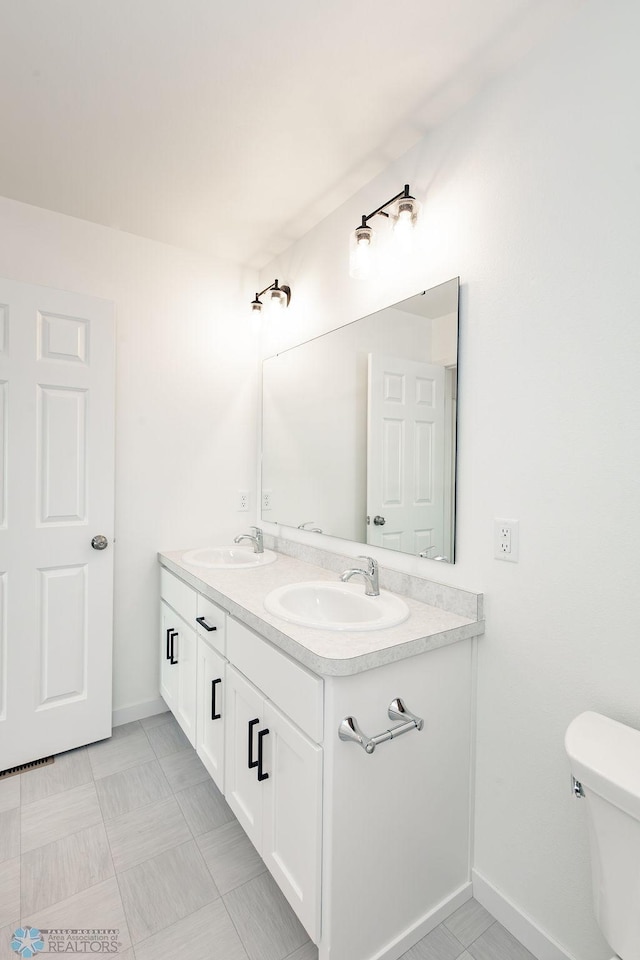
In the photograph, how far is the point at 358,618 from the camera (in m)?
1.50

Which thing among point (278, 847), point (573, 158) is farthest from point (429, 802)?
point (573, 158)

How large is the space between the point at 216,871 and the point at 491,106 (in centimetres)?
242

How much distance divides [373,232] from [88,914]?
2356mm

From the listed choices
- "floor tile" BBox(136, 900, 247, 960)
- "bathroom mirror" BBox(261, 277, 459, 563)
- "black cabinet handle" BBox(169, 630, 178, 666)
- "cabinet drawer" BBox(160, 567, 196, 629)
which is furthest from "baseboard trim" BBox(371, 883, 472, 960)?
"black cabinet handle" BBox(169, 630, 178, 666)

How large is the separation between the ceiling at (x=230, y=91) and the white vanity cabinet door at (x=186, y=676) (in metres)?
1.78

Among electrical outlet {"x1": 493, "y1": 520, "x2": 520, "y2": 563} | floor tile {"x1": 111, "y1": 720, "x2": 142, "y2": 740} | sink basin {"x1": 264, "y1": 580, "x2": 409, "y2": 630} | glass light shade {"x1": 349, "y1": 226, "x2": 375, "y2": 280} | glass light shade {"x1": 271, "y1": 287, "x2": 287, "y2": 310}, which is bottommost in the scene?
floor tile {"x1": 111, "y1": 720, "x2": 142, "y2": 740}

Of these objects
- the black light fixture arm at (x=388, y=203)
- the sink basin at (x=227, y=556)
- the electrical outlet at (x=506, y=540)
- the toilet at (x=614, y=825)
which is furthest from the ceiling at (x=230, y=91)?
the toilet at (x=614, y=825)

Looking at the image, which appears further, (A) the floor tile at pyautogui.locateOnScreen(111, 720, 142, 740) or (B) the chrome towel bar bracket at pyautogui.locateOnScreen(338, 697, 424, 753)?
(A) the floor tile at pyautogui.locateOnScreen(111, 720, 142, 740)

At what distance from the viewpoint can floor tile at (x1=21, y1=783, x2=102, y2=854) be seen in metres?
1.53

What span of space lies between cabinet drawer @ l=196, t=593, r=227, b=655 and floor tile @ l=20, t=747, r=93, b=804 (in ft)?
2.55

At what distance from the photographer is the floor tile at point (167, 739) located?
2005 mm

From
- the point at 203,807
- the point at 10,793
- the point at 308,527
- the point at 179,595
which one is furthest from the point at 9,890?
the point at 308,527

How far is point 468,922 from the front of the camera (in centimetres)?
129

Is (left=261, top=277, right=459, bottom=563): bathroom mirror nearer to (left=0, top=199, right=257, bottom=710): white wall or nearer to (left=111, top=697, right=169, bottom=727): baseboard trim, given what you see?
(left=0, top=199, right=257, bottom=710): white wall
